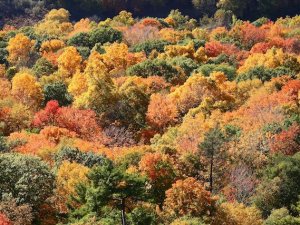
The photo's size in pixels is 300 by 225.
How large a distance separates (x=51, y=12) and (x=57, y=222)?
132 meters

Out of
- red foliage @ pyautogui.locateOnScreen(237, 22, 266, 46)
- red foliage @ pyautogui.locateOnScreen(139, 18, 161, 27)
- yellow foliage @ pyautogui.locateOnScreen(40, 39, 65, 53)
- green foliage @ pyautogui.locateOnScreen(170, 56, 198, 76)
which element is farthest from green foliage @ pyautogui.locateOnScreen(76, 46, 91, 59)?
red foliage @ pyautogui.locateOnScreen(237, 22, 266, 46)

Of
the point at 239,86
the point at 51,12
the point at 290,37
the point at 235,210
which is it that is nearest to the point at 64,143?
the point at 235,210

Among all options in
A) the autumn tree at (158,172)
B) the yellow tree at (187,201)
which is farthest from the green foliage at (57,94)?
the yellow tree at (187,201)

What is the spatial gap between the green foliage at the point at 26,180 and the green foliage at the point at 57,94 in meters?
41.9

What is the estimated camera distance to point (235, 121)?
3674 inches

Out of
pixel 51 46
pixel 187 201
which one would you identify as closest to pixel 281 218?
pixel 187 201

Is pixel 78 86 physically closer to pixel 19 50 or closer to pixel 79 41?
pixel 19 50

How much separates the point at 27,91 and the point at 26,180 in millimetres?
43440

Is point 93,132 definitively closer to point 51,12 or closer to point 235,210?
point 235,210

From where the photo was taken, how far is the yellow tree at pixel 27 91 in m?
101

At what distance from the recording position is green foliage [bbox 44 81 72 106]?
104m

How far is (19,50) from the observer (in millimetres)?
134750

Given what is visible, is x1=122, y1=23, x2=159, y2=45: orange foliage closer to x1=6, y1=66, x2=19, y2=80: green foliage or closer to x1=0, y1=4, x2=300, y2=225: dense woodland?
x1=0, y1=4, x2=300, y2=225: dense woodland

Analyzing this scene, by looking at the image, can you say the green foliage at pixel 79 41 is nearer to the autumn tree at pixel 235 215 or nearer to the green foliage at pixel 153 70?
the green foliage at pixel 153 70
